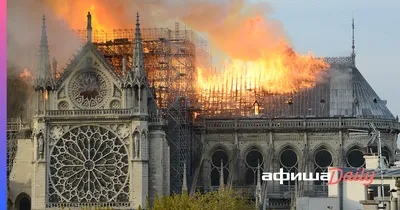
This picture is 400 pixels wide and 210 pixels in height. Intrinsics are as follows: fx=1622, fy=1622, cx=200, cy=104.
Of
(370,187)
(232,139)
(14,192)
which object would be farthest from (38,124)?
(370,187)

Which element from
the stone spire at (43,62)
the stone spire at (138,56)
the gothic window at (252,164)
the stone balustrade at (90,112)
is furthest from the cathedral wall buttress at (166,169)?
the gothic window at (252,164)

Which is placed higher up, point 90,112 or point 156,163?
point 90,112

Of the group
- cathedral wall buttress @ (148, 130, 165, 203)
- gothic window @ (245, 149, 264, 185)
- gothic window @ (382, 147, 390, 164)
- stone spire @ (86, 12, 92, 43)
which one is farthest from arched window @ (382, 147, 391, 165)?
stone spire @ (86, 12, 92, 43)

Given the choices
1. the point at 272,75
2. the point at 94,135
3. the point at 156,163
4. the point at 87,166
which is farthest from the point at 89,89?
the point at 272,75

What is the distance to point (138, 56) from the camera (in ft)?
384

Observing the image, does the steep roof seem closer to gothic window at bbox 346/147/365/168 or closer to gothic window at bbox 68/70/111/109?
gothic window at bbox 346/147/365/168

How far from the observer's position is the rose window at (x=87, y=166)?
4592 inches

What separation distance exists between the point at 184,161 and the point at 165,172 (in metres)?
2.93

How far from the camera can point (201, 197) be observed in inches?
4446

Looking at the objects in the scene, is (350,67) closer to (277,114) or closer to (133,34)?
(277,114)

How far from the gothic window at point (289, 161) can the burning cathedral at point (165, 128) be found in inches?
3.1

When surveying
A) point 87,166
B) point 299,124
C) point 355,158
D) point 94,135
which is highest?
point 299,124

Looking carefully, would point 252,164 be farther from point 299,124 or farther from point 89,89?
point 89,89

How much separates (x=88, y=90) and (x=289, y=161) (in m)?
17.9
